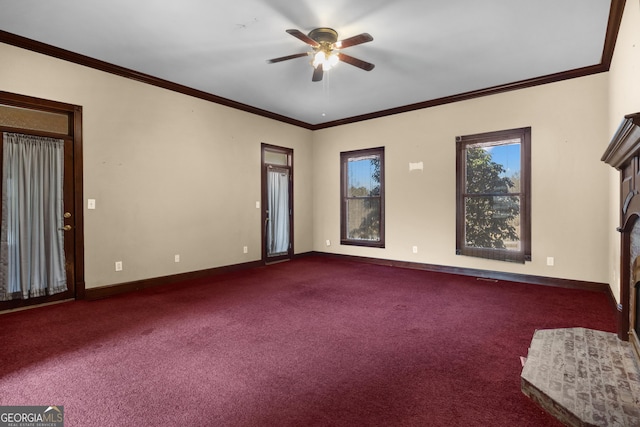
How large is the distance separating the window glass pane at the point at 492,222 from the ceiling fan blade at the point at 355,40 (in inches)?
125

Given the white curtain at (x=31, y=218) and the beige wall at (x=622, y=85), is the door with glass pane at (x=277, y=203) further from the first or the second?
the beige wall at (x=622, y=85)

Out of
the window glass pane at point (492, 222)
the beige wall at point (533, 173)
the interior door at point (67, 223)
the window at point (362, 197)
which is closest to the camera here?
the interior door at point (67, 223)

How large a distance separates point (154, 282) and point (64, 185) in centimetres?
163

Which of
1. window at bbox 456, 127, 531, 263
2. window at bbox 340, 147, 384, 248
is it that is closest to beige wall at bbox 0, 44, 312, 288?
window at bbox 340, 147, 384, 248

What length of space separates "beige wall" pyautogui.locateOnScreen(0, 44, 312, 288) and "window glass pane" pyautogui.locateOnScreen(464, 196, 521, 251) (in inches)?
142

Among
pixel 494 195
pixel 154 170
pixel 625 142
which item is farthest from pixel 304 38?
pixel 494 195

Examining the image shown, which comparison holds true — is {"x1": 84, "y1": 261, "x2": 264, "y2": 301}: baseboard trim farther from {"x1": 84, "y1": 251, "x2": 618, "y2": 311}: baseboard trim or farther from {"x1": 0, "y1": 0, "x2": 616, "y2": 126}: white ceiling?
{"x1": 0, "y1": 0, "x2": 616, "y2": 126}: white ceiling

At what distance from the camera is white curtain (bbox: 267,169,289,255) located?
6.22 metres

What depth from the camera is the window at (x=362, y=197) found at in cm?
620

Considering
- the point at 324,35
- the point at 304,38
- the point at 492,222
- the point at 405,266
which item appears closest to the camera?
the point at 304,38

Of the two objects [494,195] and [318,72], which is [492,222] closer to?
[494,195]

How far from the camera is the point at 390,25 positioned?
3.20m

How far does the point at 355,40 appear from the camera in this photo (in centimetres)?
302

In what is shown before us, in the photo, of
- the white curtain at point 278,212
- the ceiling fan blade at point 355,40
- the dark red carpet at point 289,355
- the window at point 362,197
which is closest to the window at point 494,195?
the dark red carpet at point 289,355
